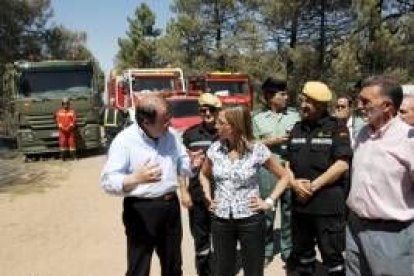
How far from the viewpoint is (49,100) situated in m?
19.5

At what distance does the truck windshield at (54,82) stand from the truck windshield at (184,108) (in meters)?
3.32

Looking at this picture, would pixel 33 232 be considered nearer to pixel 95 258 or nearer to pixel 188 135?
pixel 95 258

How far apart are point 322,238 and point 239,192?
102cm

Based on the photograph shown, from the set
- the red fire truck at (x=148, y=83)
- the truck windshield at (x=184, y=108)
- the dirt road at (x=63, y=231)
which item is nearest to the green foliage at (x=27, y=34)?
the red fire truck at (x=148, y=83)

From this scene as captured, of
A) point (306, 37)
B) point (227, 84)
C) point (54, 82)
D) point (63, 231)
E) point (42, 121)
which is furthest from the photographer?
point (306, 37)

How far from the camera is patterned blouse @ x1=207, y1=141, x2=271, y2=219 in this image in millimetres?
5086

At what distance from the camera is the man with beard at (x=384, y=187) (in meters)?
4.02

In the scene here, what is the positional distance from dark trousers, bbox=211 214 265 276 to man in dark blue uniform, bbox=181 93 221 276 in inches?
35.1

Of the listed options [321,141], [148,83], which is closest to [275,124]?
[321,141]

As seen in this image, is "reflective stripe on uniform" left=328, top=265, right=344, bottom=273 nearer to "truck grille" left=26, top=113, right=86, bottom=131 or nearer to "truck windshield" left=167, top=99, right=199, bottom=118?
"truck windshield" left=167, top=99, right=199, bottom=118

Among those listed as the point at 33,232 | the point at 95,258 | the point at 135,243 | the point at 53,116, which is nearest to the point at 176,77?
the point at 53,116

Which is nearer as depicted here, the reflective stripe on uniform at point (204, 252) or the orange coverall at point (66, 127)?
the reflective stripe on uniform at point (204, 252)

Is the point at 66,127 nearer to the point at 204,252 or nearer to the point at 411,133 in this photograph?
the point at 204,252

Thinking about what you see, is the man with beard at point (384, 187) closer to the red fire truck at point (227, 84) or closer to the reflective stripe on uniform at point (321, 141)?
the reflective stripe on uniform at point (321, 141)
